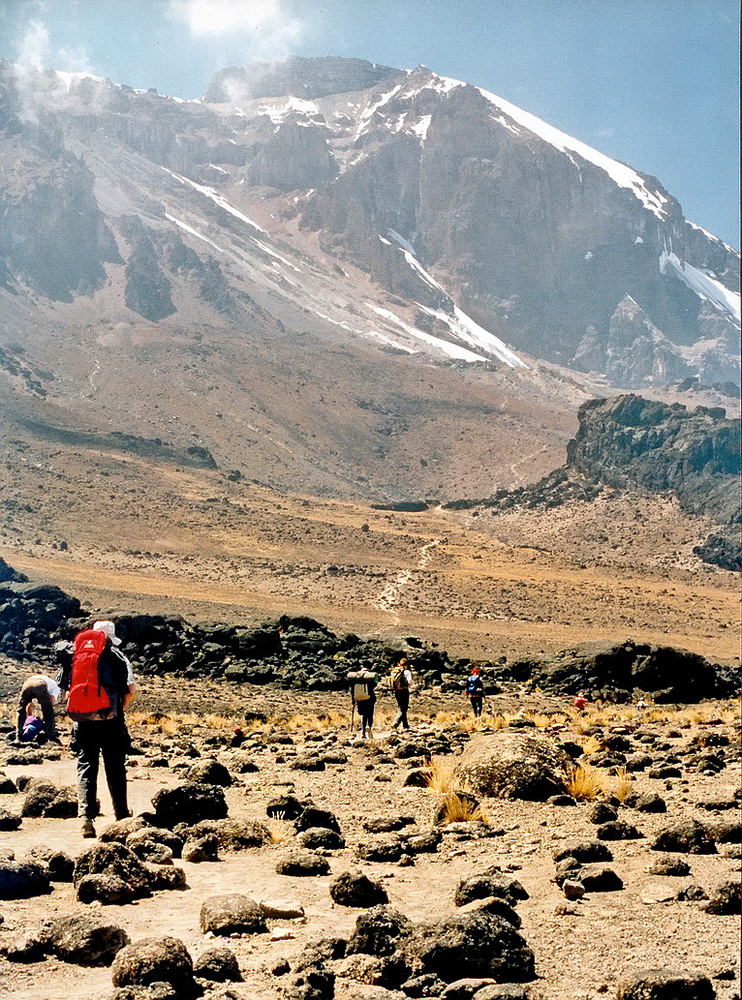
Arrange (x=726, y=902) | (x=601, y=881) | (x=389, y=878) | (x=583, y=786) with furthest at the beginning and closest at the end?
(x=583, y=786) → (x=389, y=878) → (x=601, y=881) → (x=726, y=902)

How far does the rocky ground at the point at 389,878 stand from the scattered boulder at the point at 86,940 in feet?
0.03

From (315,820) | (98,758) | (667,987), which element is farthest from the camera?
(315,820)

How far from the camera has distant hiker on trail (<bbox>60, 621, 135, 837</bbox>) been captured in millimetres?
8320

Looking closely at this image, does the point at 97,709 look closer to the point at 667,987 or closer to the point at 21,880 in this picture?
the point at 21,880

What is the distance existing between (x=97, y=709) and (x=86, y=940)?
3.07 meters

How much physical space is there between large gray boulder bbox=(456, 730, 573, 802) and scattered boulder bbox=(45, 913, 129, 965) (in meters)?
5.50

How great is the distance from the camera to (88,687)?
8320 mm

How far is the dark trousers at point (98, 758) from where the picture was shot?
8.47 metres

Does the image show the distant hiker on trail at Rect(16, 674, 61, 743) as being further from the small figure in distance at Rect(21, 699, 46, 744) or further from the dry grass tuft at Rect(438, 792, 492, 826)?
the dry grass tuft at Rect(438, 792, 492, 826)

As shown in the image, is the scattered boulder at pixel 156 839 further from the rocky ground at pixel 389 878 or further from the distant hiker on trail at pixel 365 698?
the distant hiker on trail at pixel 365 698

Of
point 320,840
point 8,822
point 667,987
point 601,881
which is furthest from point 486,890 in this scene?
point 8,822

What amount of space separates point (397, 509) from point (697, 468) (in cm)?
2579

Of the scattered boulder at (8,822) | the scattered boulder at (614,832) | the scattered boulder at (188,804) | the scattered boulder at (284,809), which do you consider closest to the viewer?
the scattered boulder at (8,822)

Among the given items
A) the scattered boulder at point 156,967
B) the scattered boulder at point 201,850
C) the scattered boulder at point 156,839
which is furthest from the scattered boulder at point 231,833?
the scattered boulder at point 156,967
